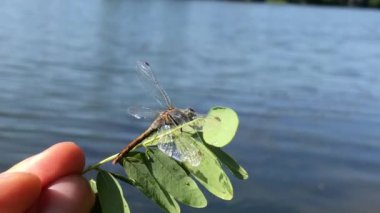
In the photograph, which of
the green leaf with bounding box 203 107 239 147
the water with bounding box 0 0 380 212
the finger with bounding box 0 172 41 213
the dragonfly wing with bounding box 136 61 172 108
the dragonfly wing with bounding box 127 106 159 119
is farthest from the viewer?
the water with bounding box 0 0 380 212

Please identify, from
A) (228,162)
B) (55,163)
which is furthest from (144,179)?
(55,163)

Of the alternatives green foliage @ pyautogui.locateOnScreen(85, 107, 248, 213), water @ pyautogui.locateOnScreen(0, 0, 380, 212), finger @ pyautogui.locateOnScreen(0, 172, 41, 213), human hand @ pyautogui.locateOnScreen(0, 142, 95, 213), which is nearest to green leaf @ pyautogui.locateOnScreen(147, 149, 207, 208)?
green foliage @ pyautogui.locateOnScreen(85, 107, 248, 213)

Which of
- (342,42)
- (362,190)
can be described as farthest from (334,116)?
(342,42)

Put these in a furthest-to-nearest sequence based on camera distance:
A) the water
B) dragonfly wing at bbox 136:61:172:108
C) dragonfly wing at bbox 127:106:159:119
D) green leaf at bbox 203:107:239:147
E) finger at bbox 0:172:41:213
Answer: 1. the water
2. dragonfly wing at bbox 136:61:172:108
3. dragonfly wing at bbox 127:106:159:119
4. green leaf at bbox 203:107:239:147
5. finger at bbox 0:172:41:213

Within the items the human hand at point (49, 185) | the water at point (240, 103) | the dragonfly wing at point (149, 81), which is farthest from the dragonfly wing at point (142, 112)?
the water at point (240, 103)

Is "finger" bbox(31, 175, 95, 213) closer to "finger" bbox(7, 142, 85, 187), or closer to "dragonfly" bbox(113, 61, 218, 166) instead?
"finger" bbox(7, 142, 85, 187)

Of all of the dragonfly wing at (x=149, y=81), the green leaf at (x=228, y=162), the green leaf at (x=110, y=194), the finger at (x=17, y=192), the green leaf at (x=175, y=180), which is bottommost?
the green leaf at (x=110, y=194)

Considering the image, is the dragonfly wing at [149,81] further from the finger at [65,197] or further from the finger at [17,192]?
the finger at [17,192]
